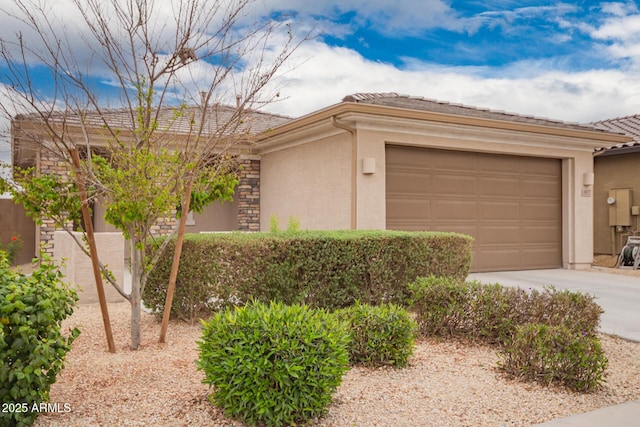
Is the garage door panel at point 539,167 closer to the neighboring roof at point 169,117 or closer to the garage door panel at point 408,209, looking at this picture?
the garage door panel at point 408,209

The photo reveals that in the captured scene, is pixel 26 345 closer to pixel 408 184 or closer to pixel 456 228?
pixel 408 184

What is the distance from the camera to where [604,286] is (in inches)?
394

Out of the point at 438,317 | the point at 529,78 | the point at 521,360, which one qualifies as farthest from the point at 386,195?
the point at 521,360

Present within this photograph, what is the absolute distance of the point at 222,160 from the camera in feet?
17.6

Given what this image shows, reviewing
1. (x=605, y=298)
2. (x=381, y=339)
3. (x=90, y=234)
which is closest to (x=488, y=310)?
(x=381, y=339)

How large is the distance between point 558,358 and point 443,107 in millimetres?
7963

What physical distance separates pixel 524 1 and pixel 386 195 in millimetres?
4371

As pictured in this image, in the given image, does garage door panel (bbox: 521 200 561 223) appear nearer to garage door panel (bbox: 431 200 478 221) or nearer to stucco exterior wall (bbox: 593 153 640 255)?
garage door panel (bbox: 431 200 478 221)

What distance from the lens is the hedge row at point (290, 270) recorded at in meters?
5.79

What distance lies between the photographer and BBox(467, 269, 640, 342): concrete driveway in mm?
6563

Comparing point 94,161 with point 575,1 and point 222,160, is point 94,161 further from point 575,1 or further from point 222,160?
point 575,1

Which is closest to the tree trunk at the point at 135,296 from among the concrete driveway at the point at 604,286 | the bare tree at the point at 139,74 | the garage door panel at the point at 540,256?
the bare tree at the point at 139,74

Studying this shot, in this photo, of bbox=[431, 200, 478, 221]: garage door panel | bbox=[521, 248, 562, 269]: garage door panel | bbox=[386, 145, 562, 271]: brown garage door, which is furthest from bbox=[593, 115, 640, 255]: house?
bbox=[431, 200, 478, 221]: garage door panel

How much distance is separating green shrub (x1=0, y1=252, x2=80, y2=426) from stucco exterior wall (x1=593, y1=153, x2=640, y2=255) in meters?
15.2
